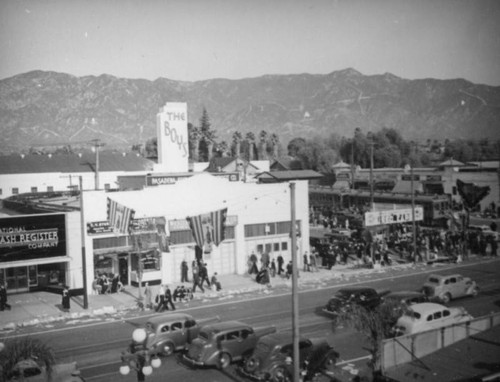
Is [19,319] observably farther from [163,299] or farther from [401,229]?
[401,229]

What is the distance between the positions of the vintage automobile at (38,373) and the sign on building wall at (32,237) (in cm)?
1596

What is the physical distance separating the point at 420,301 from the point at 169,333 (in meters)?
12.1

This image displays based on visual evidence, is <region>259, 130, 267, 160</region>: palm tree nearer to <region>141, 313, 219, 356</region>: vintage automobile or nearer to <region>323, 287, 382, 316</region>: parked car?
<region>323, 287, 382, 316</region>: parked car

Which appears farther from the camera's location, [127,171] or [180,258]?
[127,171]

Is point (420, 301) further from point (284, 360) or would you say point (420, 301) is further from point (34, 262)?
point (34, 262)

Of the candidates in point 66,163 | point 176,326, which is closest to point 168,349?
point 176,326

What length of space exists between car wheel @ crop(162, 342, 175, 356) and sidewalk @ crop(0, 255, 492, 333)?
8354mm

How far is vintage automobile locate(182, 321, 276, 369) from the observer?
62.7 ft

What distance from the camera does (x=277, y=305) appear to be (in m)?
28.8

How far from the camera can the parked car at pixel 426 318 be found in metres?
20.6

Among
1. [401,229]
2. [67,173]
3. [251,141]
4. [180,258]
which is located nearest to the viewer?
[180,258]

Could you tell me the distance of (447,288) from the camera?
2814 cm

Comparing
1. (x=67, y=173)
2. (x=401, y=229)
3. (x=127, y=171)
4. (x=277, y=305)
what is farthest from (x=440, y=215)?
(x=67, y=173)

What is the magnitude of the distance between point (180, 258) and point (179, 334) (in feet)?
50.7
